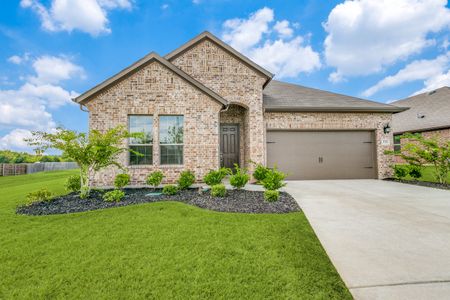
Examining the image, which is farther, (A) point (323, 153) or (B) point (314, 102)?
(B) point (314, 102)

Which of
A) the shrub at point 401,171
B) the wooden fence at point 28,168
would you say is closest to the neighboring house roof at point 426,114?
the shrub at point 401,171

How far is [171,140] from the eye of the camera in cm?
781

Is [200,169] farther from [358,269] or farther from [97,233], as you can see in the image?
[358,269]

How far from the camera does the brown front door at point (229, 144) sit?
32.8 feet

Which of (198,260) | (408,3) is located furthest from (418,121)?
(198,260)

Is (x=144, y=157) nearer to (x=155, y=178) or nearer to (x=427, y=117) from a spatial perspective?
(x=155, y=178)

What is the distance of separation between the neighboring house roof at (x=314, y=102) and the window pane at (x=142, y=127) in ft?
16.6

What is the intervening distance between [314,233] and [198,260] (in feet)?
6.59

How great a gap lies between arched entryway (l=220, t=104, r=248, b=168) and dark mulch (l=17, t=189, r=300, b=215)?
3.59 m

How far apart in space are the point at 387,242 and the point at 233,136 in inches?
297

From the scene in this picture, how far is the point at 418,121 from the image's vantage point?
16.3 meters

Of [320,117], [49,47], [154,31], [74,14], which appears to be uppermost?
[154,31]

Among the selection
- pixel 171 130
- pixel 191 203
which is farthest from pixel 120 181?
pixel 191 203

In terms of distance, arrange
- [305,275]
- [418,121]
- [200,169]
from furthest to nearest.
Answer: [418,121], [200,169], [305,275]
